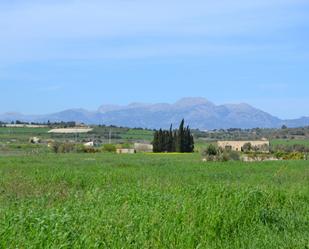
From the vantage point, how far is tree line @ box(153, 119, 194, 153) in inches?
3669

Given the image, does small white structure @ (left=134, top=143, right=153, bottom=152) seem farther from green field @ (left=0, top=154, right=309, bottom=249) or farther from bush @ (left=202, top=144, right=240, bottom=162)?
green field @ (left=0, top=154, right=309, bottom=249)

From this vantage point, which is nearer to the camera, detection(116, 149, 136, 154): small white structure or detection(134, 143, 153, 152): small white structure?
detection(116, 149, 136, 154): small white structure

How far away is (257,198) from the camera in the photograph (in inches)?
682

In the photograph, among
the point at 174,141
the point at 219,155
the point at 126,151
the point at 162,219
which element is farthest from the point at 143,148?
the point at 162,219

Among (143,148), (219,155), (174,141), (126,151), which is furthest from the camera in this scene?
(143,148)

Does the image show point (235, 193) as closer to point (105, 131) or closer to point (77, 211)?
point (77, 211)

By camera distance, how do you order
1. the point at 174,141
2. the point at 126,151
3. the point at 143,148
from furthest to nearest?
the point at 143,148 < the point at 174,141 < the point at 126,151

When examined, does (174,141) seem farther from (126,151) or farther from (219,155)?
(219,155)

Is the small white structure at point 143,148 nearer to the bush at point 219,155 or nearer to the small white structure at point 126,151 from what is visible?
Result: the small white structure at point 126,151

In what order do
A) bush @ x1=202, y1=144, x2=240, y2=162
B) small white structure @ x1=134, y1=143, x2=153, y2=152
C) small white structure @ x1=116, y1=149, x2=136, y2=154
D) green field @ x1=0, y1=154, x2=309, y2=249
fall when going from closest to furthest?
green field @ x1=0, y1=154, x2=309, y2=249 < bush @ x1=202, y1=144, x2=240, y2=162 < small white structure @ x1=116, y1=149, x2=136, y2=154 < small white structure @ x1=134, y1=143, x2=153, y2=152

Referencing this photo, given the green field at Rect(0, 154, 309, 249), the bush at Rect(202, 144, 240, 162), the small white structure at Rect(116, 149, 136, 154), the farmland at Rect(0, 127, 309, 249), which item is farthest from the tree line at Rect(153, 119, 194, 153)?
the green field at Rect(0, 154, 309, 249)

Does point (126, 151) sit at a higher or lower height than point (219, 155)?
lower

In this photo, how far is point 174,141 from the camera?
93812 millimetres

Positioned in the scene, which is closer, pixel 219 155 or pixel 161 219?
pixel 161 219
